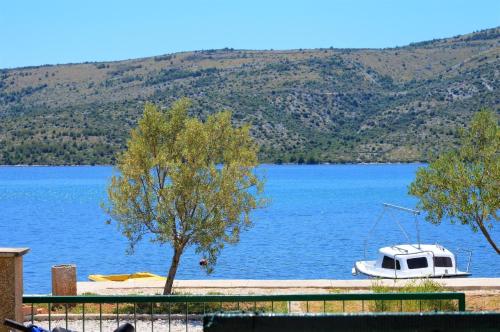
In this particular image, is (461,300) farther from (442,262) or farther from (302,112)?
(302,112)

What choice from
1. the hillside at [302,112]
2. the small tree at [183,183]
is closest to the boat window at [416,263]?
the small tree at [183,183]

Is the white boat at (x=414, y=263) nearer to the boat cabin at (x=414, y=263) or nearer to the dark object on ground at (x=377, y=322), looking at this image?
the boat cabin at (x=414, y=263)

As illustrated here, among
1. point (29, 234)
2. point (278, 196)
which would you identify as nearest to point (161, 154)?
point (29, 234)

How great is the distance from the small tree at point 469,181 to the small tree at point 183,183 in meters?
3.80

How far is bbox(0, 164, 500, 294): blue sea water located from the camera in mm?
46294

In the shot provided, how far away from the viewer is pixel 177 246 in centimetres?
2038

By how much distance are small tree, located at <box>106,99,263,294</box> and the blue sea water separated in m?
1.73

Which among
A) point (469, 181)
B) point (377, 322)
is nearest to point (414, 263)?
point (469, 181)

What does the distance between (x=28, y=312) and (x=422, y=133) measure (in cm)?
12856

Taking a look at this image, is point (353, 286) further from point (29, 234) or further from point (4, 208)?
point (4, 208)

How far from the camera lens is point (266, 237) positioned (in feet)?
213

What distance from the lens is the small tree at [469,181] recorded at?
768 inches

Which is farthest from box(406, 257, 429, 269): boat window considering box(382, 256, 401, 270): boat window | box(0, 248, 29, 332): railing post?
box(0, 248, 29, 332): railing post

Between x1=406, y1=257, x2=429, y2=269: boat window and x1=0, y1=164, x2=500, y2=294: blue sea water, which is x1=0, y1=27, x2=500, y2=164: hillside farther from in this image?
x1=406, y1=257, x2=429, y2=269: boat window
